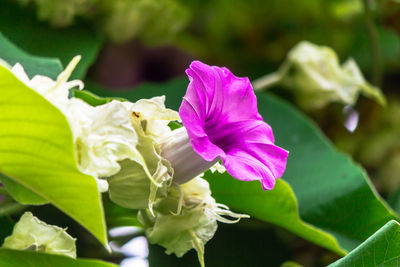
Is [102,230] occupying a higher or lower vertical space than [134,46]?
higher

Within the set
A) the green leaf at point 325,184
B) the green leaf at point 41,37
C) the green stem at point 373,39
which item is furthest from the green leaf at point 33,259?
the green stem at point 373,39

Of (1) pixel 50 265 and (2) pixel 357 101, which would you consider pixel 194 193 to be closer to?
(1) pixel 50 265

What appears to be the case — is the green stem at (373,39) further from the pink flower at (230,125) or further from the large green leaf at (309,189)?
the pink flower at (230,125)

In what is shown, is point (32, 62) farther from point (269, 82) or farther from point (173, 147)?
point (269, 82)

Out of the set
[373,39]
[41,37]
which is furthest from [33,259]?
[373,39]

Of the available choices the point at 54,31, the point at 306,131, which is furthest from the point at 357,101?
the point at 54,31
